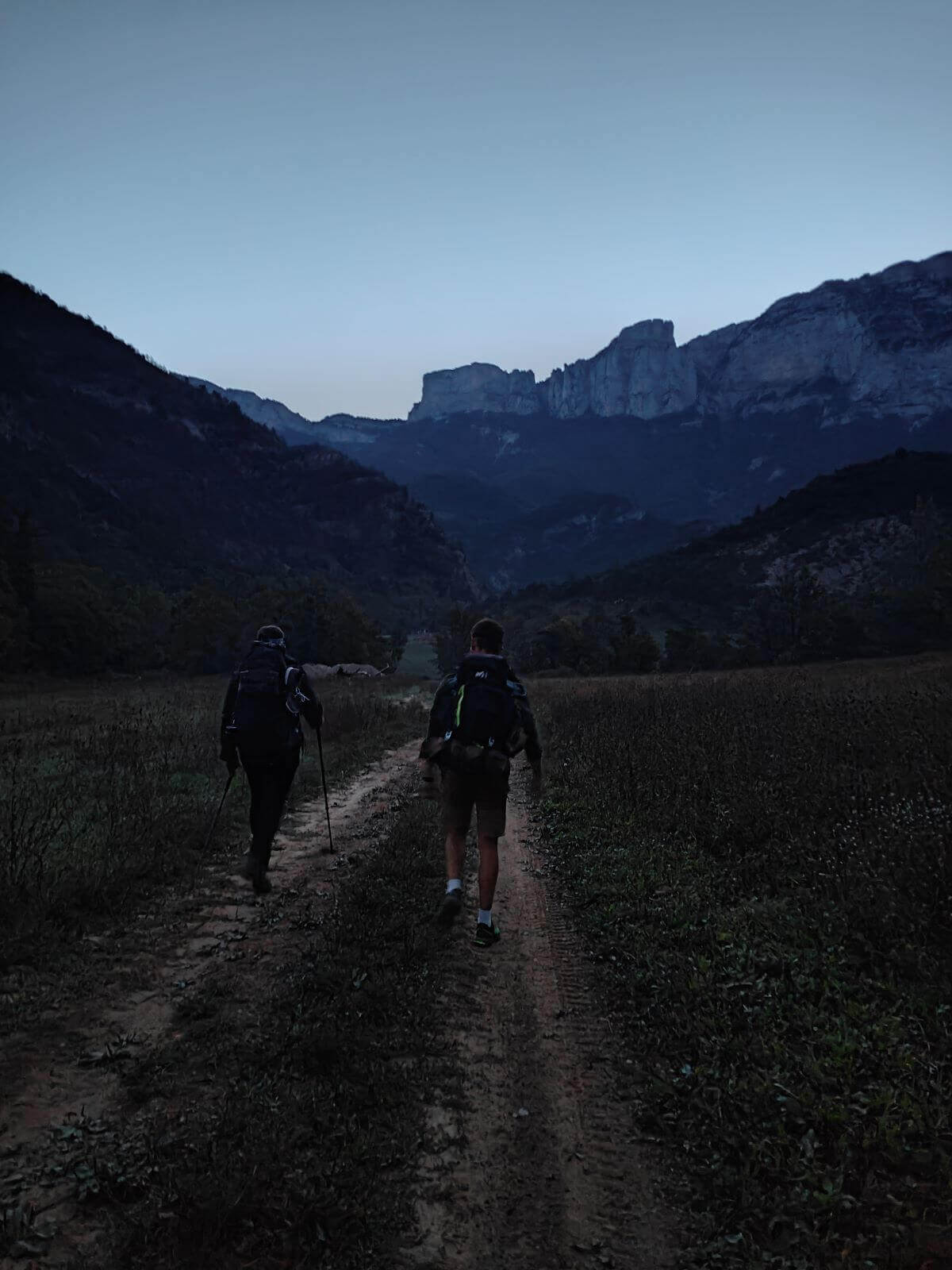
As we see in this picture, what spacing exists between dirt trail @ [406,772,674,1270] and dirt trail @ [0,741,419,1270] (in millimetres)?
1409

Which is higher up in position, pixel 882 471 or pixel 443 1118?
pixel 882 471

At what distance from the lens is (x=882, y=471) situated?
103375mm

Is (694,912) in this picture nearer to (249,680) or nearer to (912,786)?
(912,786)

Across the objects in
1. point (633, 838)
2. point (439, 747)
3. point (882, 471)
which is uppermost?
point (882, 471)

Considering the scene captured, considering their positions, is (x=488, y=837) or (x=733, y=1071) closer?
(x=733, y=1071)

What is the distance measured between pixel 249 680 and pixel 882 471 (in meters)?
119

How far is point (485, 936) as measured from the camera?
217 inches

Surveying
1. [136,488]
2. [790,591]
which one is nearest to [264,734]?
[790,591]

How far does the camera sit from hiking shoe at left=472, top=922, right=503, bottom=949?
5496 millimetres

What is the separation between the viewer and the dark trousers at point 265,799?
6.62 meters

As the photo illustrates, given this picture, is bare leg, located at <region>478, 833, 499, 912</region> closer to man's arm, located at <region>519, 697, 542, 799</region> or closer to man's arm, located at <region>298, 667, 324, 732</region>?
man's arm, located at <region>519, 697, 542, 799</region>

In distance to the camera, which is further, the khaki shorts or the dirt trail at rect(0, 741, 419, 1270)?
the khaki shorts

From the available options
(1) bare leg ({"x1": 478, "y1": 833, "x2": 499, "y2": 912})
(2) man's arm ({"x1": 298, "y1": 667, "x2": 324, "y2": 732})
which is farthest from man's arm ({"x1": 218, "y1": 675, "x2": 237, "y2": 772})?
(1) bare leg ({"x1": 478, "y1": 833, "x2": 499, "y2": 912})

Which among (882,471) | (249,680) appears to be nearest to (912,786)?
(249,680)
